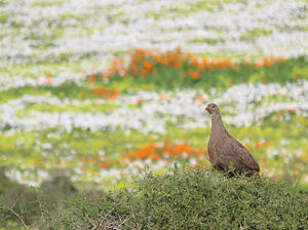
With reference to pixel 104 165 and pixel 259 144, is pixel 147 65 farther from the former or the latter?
pixel 104 165

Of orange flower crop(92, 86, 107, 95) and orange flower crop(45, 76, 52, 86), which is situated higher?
orange flower crop(92, 86, 107, 95)

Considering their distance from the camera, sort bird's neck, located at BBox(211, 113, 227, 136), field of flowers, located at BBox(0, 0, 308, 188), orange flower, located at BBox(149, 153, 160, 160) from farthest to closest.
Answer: field of flowers, located at BBox(0, 0, 308, 188), orange flower, located at BBox(149, 153, 160, 160), bird's neck, located at BBox(211, 113, 227, 136)

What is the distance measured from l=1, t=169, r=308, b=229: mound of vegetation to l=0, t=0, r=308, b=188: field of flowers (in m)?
3.02

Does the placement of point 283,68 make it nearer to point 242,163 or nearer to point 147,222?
point 242,163

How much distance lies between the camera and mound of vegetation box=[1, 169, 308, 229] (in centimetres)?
383

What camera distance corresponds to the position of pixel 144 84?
737 inches

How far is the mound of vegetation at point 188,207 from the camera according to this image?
383cm

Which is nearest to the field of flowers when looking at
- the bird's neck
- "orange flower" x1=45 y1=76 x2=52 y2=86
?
"orange flower" x1=45 y1=76 x2=52 y2=86

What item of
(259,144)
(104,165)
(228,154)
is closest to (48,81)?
(104,165)

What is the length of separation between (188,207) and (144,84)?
14931mm

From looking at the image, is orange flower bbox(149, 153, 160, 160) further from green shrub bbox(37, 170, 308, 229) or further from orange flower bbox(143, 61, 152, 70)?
green shrub bbox(37, 170, 308, 229)

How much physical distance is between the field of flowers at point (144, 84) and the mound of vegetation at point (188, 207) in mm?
3015

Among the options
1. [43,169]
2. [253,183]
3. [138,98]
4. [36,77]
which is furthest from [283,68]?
[253,183]

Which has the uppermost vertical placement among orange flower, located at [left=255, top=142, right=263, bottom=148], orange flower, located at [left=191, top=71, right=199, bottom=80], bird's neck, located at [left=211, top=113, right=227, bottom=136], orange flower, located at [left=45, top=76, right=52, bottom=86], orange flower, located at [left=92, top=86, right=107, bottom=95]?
bird's neck, located at [left=211, top=113, right=227, bottom=136]
